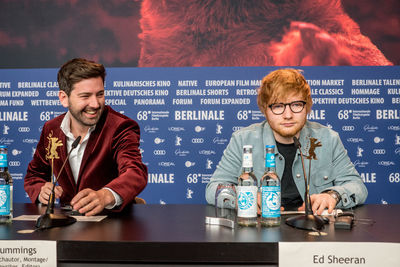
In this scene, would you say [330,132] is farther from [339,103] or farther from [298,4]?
[298,4]

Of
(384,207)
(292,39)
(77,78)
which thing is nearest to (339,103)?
(292,39)

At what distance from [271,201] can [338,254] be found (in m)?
0.28

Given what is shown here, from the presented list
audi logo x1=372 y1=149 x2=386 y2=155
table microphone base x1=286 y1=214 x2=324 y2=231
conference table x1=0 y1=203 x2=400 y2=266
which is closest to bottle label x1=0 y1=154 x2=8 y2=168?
conference table x1=0 y1=203 x2=400 y2=266

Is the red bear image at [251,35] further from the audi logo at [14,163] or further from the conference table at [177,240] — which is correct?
the conference table at [177,240]

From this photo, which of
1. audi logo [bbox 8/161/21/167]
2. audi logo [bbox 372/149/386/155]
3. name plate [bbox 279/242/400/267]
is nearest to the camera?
name plate [bbox 279/242/400/267]

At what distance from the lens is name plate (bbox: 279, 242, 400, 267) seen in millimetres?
1065

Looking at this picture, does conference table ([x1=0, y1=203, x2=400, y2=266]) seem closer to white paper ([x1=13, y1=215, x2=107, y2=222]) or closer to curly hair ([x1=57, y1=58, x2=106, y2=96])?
white paper ([x1=13, y1=215, x2=107, y2=222])

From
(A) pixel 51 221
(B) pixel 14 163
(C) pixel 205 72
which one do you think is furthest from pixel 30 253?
(B) pixel 14 163

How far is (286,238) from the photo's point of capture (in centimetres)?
113

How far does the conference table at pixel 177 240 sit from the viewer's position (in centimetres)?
109

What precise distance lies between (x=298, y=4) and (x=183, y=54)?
3.71 ft

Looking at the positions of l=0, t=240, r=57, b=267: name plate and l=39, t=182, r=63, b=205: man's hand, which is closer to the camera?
l=0, t=240, r=57, b=267: name plate

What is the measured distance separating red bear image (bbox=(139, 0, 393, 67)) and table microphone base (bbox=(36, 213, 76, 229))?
8.60 feet

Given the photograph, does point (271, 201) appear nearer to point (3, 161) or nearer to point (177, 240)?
point (177, 240)
